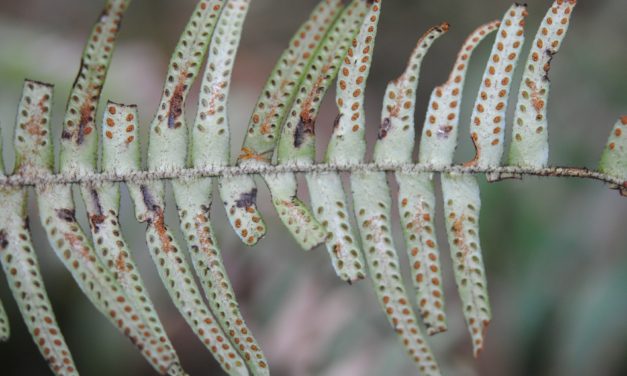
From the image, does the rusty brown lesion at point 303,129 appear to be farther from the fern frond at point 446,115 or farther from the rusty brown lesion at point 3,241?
the rusty brown lesion at point 3,241

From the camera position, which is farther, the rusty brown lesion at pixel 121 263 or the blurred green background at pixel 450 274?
the blurred green background at pixel 450 274

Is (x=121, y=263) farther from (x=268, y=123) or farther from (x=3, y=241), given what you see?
(x=268, y=123)

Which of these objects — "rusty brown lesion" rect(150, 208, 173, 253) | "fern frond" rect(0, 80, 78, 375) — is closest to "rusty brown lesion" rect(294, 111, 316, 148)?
"rusty brown lesion" rect(150, 208, 173, 253)

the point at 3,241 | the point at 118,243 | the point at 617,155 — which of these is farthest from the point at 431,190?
the point at 3,241

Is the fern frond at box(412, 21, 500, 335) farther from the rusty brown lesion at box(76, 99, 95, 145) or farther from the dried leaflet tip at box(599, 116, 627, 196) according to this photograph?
the rusty brown lesion at box(76, 99, 95, 145)

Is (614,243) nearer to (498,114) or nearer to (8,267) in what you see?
(498,114)

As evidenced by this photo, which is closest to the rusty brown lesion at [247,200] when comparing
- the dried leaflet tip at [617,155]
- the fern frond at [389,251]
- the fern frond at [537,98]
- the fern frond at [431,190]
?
the fern frond at [389,251]
